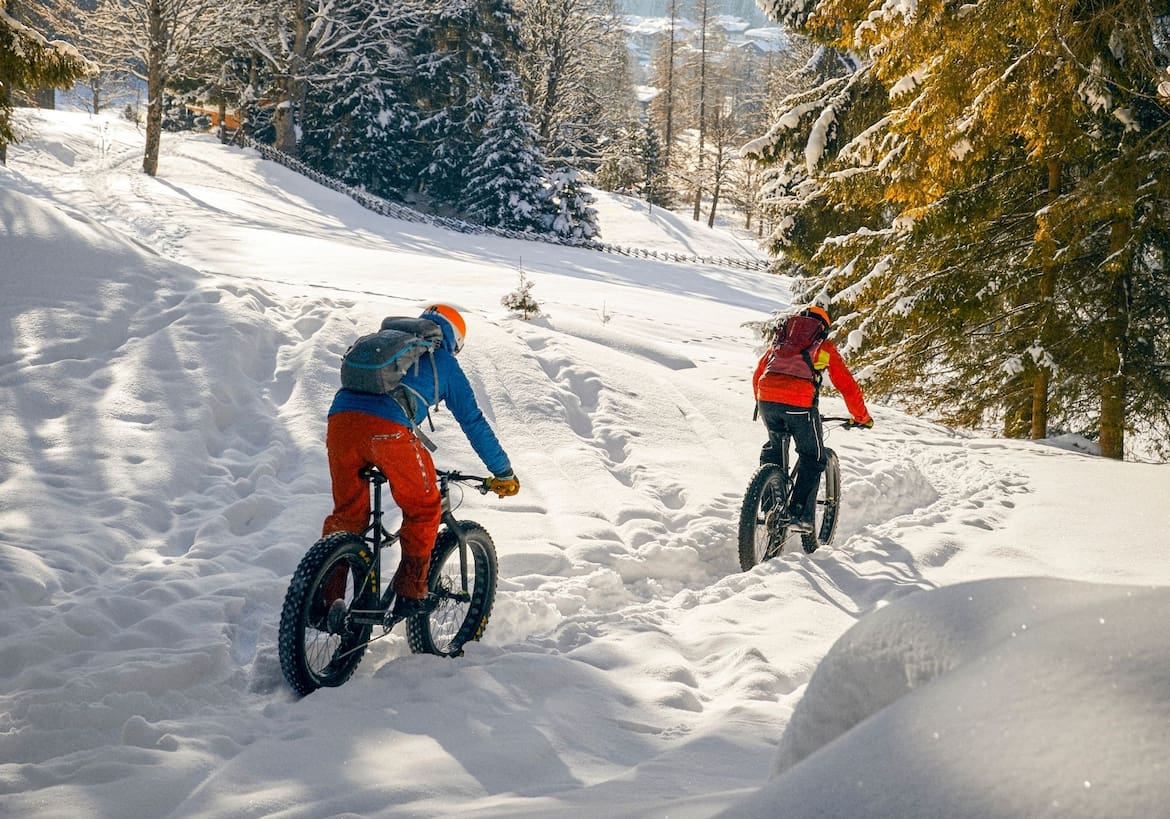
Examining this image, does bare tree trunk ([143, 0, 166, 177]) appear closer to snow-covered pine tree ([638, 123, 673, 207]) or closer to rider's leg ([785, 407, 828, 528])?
rider's leg ([785, 407, 828, 528])

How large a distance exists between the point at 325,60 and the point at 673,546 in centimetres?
3485

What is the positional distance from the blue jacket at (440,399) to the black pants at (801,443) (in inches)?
105

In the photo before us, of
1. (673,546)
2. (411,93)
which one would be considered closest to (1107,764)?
(673,546)

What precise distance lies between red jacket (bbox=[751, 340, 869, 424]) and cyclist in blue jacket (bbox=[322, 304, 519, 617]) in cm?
263

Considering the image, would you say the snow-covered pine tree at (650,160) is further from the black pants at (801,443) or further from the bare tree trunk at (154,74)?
the black pants at (801,443)

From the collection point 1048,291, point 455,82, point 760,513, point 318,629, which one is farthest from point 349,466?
point 455,82

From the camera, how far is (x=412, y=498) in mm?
4090

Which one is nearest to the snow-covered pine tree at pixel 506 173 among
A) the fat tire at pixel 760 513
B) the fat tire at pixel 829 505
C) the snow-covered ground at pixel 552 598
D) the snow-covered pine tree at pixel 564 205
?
the snow-covered pine tree at pixel 564 205

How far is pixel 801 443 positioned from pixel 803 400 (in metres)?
0.35

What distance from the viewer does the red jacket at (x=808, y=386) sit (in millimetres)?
6254

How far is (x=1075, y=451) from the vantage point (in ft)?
33.5

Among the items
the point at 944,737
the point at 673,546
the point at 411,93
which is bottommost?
the point at 673,546

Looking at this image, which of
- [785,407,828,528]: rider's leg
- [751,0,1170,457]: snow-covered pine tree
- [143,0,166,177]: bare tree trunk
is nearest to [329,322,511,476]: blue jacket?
[785,407,828,528]: rider's leg

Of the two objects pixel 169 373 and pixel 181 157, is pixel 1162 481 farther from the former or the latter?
pixel 181 157
